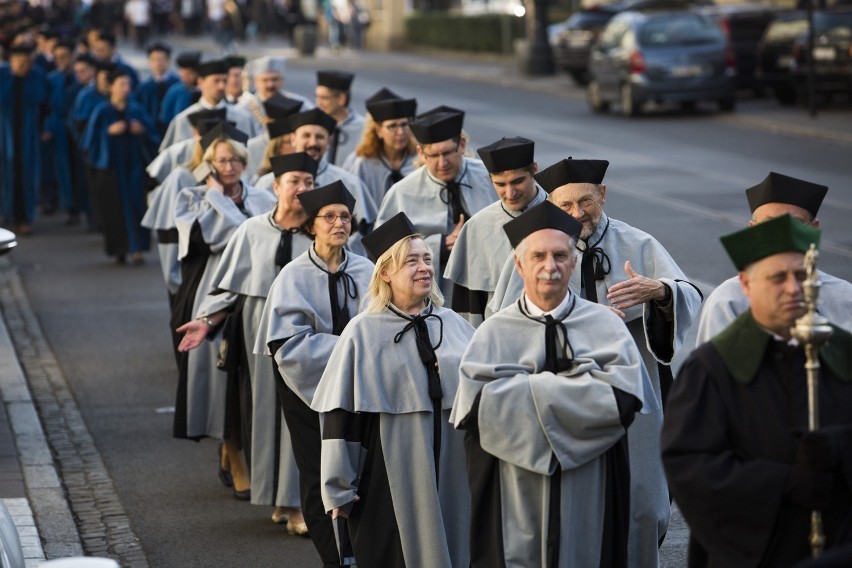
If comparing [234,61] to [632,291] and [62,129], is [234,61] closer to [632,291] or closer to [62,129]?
[62,129]

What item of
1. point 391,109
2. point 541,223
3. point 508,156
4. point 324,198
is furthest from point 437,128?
point 541,223

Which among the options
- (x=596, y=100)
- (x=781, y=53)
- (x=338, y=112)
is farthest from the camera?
(x=596, y=100)

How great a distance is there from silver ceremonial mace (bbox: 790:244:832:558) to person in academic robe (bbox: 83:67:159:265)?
13781 mm

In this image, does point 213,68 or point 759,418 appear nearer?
point 759,418

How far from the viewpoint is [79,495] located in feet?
33.7

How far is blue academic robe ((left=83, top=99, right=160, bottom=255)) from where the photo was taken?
1842 cm

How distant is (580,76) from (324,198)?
30686mm

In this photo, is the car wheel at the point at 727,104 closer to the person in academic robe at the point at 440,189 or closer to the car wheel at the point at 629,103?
the car wheel at the point at 629,103

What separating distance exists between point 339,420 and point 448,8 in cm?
5637

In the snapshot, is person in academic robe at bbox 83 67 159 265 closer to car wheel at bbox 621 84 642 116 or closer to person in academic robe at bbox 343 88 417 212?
person in academic robe at bbox 343 88 417 212

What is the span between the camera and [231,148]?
10.8 meters

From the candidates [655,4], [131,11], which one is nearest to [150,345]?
[655,4]

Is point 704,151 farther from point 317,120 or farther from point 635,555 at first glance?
point 635,555

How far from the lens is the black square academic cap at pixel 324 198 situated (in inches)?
340
